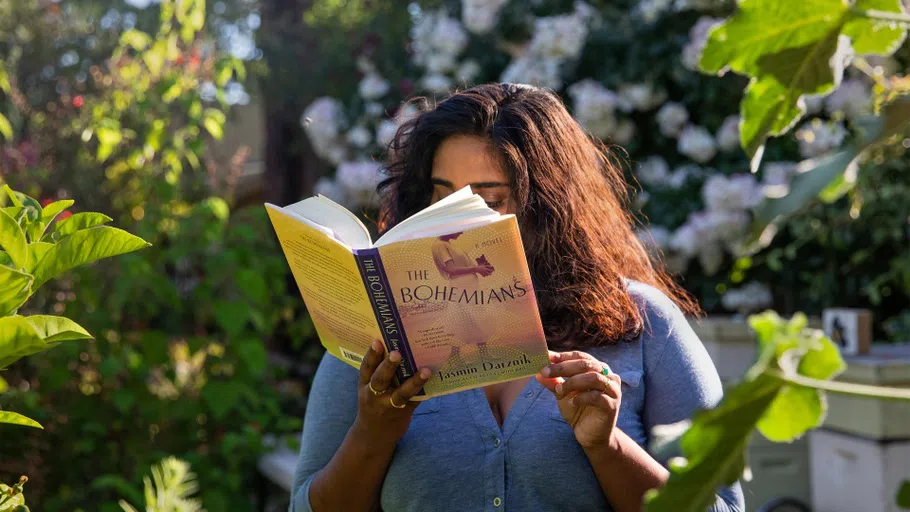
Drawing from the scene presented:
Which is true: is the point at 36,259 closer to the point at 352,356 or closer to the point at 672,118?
the point at 352,356

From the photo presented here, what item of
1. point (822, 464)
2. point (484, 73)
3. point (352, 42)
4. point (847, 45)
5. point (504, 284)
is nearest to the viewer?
point (847, 45)

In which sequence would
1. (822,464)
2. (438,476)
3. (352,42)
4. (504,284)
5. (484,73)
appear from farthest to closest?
1. (352,42)
2. (484,73)
3. (822,464)
4. (438,476)
5. (504,284)

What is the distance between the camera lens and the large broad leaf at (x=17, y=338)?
823 millimetres

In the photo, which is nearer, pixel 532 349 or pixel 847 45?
pixel 847 45

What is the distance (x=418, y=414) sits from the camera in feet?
5.74

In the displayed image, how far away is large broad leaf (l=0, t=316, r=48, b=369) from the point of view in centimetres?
82

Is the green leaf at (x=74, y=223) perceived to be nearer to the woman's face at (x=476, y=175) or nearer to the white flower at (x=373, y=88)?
the woman's face at (x=476, y=175)

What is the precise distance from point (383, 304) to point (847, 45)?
33.6 inches

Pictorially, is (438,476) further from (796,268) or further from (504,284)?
(796,268)

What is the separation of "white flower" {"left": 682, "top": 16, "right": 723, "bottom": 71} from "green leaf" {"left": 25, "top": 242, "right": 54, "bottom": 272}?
10.5 feet

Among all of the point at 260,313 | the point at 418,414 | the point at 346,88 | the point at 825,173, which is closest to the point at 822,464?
the point at 418,414

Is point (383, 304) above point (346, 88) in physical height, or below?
above

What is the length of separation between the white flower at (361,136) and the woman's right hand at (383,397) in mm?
3611

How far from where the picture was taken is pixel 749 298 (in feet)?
12.6
